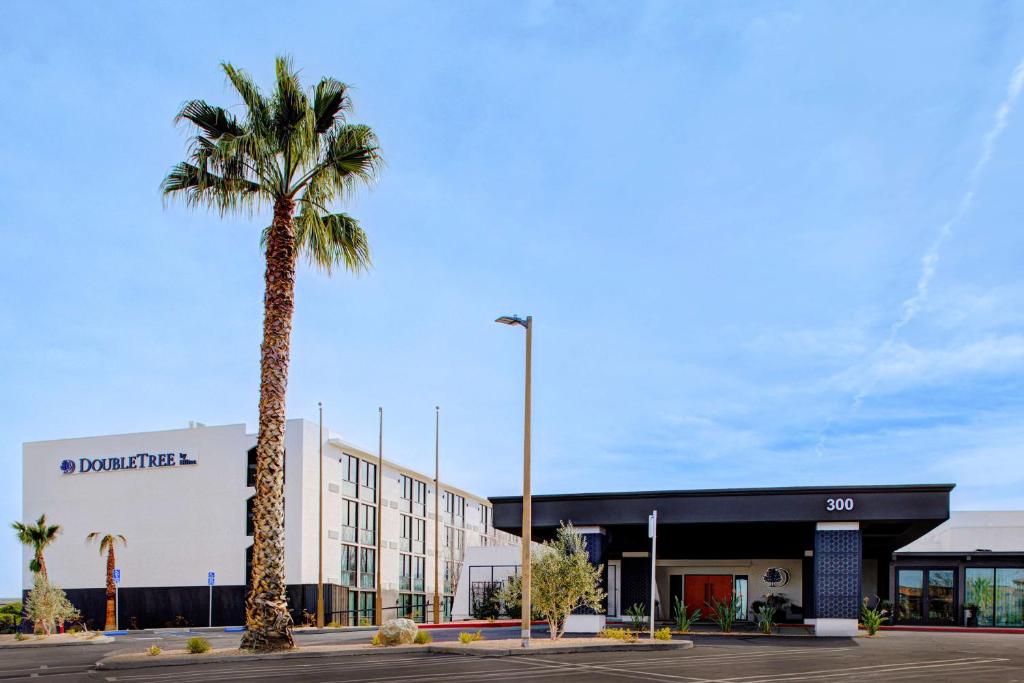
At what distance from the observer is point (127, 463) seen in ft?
181

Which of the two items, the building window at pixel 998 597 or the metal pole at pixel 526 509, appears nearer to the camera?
the metal pole at pixel 526 509

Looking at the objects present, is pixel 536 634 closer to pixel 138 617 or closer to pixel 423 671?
pixel 423 671

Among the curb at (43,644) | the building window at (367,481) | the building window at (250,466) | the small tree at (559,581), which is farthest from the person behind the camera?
the building window at (367,481)

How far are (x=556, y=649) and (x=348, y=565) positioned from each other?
117 ft

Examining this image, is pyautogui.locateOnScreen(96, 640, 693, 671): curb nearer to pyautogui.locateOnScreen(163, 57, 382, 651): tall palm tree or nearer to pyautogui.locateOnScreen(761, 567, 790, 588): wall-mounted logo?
pyautogui.locateOnScreen(163, 57, 382, 651): tall palm tree

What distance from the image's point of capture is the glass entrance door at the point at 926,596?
4225 cm

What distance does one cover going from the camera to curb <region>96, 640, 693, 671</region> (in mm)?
20875

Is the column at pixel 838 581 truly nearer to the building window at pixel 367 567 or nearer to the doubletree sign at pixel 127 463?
the building window at pixel 367 567

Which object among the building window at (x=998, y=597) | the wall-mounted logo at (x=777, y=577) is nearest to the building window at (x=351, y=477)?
the wall-mounted logo at (x=777, y=577)

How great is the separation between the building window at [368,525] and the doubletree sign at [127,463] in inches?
413

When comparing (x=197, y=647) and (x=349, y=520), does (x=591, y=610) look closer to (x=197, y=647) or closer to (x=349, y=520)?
(x=197, y=647)

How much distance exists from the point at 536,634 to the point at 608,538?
182 inches

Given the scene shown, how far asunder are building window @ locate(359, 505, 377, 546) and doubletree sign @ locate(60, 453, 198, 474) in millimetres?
10482

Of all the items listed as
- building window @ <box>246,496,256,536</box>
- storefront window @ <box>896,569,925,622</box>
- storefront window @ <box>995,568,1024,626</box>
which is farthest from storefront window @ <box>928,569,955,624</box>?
building window @ <box>246,496,256,536</box>
